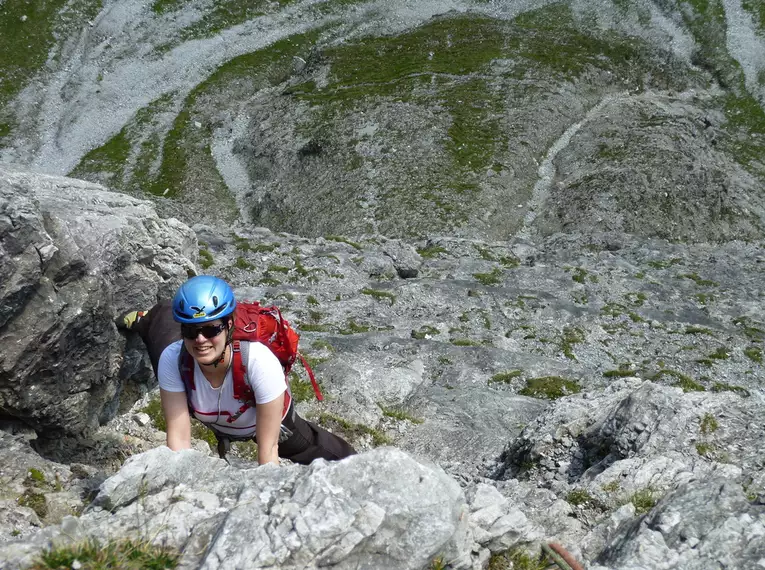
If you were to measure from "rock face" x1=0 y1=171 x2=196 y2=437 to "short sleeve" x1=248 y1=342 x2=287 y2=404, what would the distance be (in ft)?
18.9

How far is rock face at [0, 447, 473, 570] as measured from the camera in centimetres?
727

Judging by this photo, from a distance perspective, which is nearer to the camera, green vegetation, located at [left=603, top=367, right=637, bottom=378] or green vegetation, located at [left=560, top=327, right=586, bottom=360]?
green vegetation, located at [left=603, top=367, right=637, bottom=378]

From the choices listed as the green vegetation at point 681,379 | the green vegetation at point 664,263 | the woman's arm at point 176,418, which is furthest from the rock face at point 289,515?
the green vegetation at point 664,263

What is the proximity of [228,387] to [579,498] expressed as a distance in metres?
6.89

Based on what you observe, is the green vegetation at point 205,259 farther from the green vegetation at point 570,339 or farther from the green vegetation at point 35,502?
the green vegetation at point 35,502

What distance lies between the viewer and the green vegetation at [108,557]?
21.6ft

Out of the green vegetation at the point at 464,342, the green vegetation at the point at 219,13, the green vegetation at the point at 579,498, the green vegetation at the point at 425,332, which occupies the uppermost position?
the green vegetation at the point at 579,498

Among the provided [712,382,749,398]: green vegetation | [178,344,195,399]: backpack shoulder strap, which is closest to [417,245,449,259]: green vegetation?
[712,382,749,398]: green vegetation

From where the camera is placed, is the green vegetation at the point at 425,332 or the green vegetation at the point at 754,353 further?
the green vegetation at the point at 754,353

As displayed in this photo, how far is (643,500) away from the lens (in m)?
11.3

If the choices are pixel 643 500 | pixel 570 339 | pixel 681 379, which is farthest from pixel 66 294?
pixel 681 379

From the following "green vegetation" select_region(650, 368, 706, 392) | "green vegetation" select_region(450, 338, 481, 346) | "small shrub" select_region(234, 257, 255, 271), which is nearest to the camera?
"green vegetation" select_region(650, 368, 706, 392)

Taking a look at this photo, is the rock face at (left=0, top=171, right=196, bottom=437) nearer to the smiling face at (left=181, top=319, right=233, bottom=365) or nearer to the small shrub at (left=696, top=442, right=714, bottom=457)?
the smiling face at (left=181, top=319, right=233, bottom=365)

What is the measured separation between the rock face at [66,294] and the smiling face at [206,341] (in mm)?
5150
